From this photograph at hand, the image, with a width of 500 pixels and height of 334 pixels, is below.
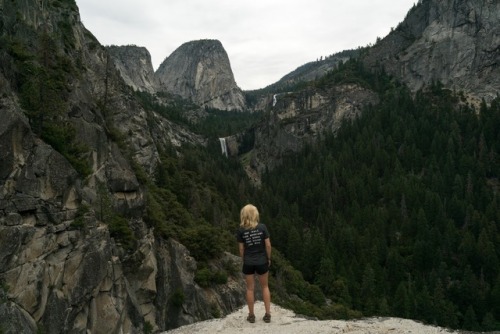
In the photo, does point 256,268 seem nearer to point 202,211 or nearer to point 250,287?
point 250,287

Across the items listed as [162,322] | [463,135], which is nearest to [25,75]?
[162,322]

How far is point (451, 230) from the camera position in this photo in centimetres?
10375

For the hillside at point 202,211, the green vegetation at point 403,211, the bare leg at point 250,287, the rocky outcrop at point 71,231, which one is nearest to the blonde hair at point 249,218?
the bare leg at point 250,287

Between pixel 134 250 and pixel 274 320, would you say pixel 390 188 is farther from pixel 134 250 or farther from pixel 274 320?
pixel 274 320

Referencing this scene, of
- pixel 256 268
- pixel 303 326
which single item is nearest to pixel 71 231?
pixel 256 268

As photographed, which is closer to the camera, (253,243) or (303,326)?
(253,243)

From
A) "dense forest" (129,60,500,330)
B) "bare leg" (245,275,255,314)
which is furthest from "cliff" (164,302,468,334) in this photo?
"dense forest" (129,60,500,330)

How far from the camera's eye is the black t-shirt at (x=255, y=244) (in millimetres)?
15812

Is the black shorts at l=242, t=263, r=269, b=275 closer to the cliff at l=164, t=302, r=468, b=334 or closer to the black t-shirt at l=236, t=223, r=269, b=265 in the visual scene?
the black t-shirt at l=236, t=223, r=269, b=265

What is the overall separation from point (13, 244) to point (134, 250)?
17.2 metres

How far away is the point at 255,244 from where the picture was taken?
15836mm

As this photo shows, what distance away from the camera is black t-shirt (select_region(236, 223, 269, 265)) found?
51.9 feet

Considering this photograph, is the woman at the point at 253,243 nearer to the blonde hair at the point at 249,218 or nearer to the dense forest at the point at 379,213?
the blonde hair at the point at 249,218

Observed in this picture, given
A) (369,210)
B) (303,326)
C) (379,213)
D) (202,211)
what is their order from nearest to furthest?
(303,326) → (202,211) → (379,213) → (369,210)
